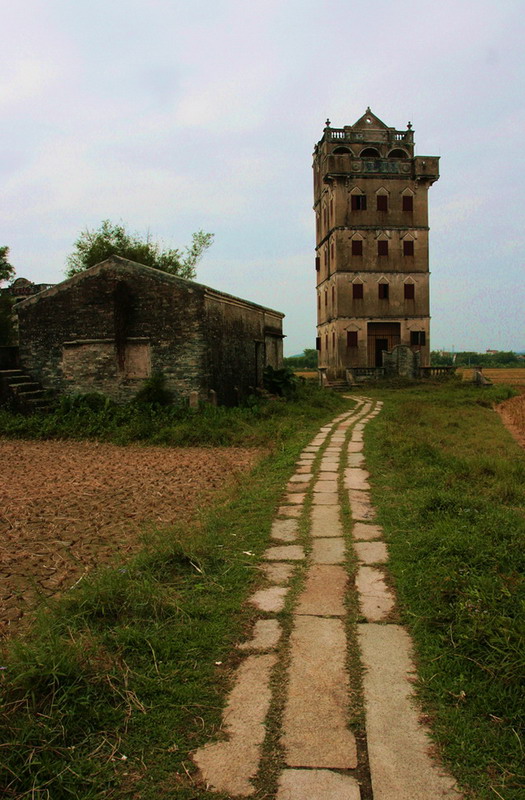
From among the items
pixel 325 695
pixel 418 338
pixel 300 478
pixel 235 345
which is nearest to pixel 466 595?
pixel 325 695

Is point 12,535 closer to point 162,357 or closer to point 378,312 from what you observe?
point 162,357

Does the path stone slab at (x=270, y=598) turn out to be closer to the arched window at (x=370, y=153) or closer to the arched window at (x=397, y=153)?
the arched window at (x=370, y=153)

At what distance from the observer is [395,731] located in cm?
254

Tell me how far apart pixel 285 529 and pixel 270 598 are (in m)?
1.66

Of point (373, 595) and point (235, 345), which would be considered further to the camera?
point (235, 345)

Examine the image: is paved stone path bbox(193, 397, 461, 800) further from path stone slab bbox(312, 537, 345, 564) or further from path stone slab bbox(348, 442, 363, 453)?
path stone slab bbox(348, 442, 363, 453)

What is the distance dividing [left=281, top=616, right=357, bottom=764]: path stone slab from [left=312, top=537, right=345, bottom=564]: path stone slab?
42.3 inches

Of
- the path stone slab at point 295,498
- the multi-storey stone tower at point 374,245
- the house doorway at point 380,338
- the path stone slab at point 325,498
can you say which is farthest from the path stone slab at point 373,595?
the house doorway at point 380,338

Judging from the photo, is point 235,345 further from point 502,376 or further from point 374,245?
point 502,376

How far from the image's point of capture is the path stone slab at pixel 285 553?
4.75m

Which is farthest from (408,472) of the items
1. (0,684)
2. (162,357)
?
(162,357)

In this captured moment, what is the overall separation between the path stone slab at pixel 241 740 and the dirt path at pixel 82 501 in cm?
148

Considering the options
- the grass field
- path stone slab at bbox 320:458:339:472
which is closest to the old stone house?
path stone slab at bbox 320:458:339:472

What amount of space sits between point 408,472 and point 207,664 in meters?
5.16
